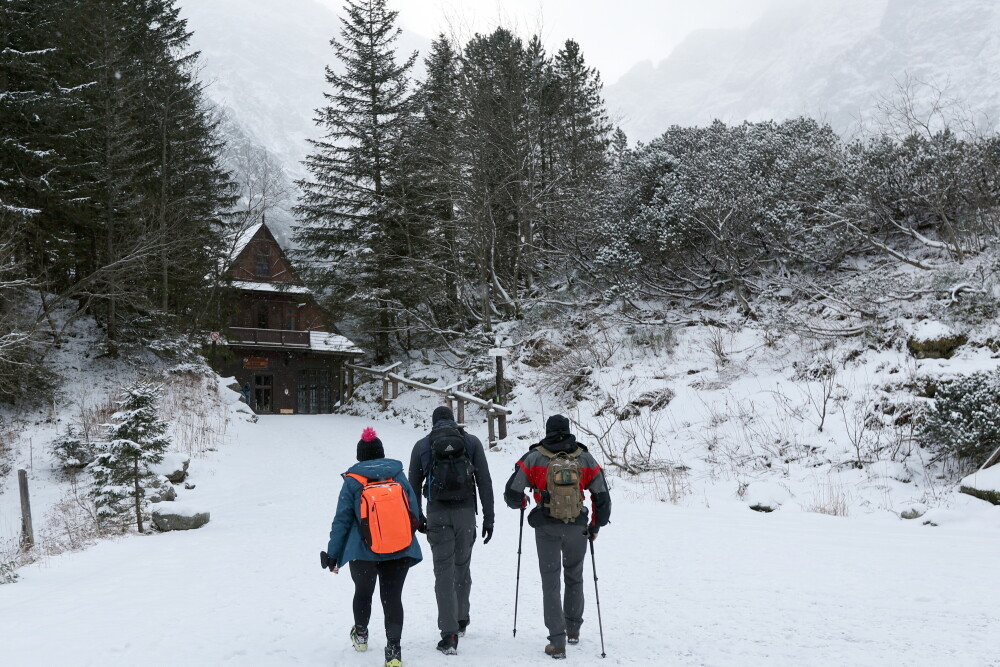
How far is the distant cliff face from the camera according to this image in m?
82.2

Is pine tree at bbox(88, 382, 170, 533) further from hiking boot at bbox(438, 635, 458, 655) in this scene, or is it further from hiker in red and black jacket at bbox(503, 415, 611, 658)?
hiker in red and black jacket at bbox(503, 415, 611, 658)

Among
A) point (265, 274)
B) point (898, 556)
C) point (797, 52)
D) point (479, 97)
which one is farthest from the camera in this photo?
point (797, 52)

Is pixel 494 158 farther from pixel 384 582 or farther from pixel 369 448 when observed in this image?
pixel 384 582

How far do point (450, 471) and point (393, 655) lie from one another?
1.32m

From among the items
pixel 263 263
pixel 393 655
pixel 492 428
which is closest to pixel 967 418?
pixel 393 655

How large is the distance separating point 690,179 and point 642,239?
2.41 meters

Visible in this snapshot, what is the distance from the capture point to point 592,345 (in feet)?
61.9

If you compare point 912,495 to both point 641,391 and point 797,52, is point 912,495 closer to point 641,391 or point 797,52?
point 641,391

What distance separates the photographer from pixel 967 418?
9312mm

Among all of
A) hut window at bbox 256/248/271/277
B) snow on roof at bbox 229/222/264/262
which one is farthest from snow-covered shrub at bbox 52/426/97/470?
hut window at bbox 256/248/271/277

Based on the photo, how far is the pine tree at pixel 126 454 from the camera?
1029 cm

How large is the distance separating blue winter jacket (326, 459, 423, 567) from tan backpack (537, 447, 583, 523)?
1023 mm

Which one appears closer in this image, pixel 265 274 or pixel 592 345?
pixel 592 345

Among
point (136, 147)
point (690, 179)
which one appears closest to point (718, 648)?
point (690, 179)
